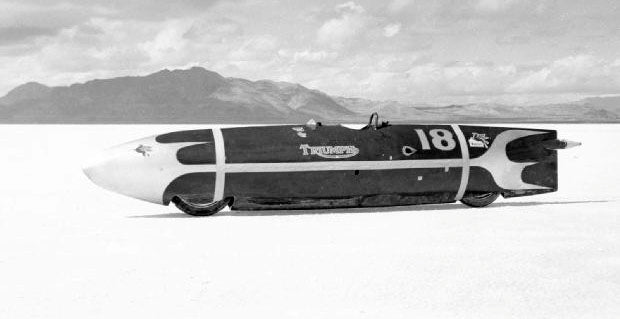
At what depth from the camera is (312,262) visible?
7.96m

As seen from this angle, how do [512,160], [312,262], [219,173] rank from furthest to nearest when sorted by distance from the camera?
[512,160], [219,173], [312,262]

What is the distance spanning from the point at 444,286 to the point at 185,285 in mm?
2360

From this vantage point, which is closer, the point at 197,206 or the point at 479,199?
the point at 197,206

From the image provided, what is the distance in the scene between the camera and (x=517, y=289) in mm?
6906

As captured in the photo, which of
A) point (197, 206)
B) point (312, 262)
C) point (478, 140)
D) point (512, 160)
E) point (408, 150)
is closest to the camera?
point (312, 262)

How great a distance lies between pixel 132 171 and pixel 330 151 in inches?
115

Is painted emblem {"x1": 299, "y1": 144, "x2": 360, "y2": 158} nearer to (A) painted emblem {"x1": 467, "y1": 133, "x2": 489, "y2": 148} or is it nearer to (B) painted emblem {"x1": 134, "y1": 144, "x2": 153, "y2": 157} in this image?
(A) painted emblem {"x1": 467, "y1": 133, "x2": 489, "y2": 148}

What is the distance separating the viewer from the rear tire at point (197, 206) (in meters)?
11.3

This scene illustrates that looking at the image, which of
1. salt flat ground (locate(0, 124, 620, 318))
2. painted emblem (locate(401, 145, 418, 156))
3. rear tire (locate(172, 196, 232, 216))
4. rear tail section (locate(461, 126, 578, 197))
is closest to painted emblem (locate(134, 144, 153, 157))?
rear tire (locate(172, 196, 232, 216))

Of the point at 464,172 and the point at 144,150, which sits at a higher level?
the point at 144,150

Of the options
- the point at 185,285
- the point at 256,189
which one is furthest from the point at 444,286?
the point at 256,189

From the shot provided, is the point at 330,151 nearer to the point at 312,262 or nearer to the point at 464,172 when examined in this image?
the point at 464,172

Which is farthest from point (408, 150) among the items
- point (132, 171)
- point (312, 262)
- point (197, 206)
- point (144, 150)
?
point (312, 262)

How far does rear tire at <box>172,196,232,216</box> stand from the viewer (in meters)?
11.3
